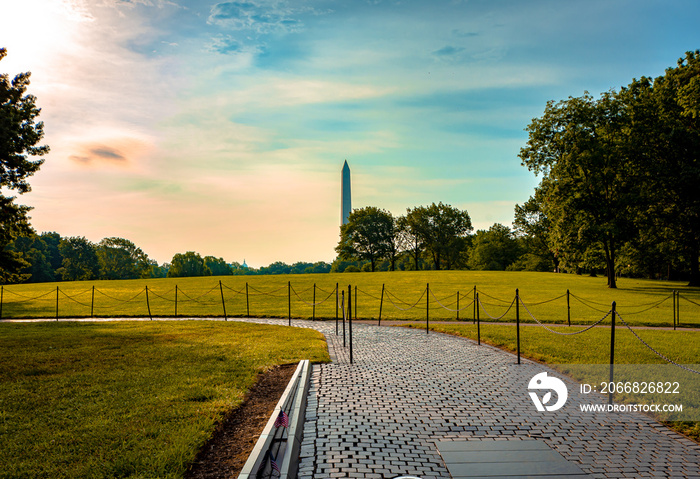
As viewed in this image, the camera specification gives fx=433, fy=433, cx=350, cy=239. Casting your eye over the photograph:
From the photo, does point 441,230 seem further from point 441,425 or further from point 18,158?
point 441,425

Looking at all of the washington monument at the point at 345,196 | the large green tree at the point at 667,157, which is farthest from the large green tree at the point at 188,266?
the large green tree at the point at 667,157

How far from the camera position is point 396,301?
31891 millimetres

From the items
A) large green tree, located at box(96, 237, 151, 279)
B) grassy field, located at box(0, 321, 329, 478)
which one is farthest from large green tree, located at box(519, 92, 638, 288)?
large green tree, located at box(96, 237, 151, 279)

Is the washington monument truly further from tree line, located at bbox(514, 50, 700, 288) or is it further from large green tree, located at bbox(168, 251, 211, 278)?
tree line, located at bbox(514, 50, 700, 288)

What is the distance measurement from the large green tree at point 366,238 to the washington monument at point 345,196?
1673 cm

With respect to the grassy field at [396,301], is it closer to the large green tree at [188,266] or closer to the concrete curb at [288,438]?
the concrete curb at [288,438]

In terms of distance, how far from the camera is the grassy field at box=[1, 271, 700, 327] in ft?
77.8

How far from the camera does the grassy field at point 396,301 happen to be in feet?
77.8

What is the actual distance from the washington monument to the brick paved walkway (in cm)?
9058

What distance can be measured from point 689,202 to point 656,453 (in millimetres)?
36207

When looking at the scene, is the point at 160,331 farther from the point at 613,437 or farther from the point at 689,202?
the point at 689,202

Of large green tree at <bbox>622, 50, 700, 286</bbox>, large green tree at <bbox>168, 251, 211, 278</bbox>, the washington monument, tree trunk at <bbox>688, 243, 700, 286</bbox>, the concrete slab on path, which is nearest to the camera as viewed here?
the concrete slab on path

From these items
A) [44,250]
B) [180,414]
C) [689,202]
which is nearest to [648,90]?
[689,202]

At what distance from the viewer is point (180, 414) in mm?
6328
